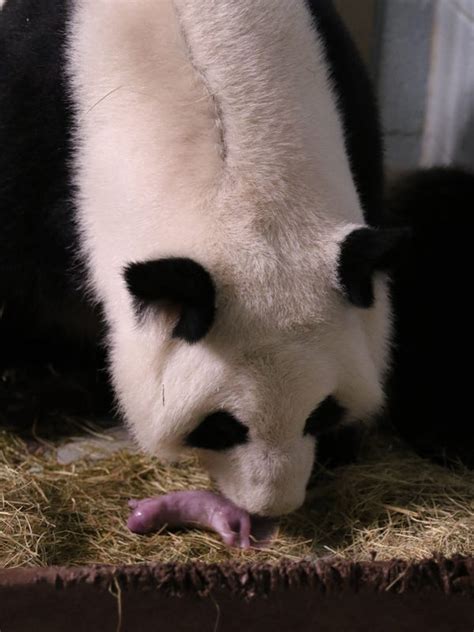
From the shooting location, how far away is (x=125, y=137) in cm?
216

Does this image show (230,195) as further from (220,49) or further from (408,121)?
(408,121)

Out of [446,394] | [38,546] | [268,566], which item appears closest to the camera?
[268,566]

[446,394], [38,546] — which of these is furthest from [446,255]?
[38,546]

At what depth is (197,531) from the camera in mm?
2527

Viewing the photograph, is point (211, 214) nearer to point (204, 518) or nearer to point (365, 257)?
point (365, 257)

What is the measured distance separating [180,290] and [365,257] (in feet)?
1.25

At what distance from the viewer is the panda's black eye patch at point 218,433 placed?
2.13m

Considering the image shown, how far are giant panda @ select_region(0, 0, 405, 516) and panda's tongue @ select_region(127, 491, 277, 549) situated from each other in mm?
108

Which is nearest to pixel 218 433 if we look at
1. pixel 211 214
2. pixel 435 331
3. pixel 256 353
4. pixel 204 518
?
pixel 256 353

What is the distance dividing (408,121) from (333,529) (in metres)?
1.88

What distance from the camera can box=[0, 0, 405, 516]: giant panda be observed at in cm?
201

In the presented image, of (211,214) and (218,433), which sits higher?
(211,214)

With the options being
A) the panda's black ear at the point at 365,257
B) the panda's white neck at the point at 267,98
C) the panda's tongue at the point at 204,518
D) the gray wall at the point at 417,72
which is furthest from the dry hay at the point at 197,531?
the gray wall at the point at 417,72

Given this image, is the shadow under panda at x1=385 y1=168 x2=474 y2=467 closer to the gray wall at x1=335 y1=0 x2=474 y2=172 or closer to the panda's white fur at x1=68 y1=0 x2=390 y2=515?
the gray wall at x1=335 y1=0 x2=474 y2=172
